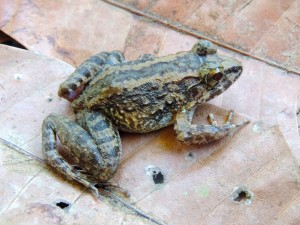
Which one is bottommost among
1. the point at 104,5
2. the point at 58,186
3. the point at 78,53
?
the point at 58,186

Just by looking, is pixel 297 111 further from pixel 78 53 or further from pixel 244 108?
pixel 78 53

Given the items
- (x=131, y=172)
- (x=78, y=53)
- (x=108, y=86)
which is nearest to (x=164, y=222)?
(x=131, y=172)

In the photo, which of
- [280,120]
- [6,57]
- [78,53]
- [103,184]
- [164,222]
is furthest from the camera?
[78,53]

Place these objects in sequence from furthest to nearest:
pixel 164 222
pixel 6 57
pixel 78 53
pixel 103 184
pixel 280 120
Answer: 1. pixel 78 53
2. pixel 6 57
3. pixel 280 120
4. pixel 103 184
5. pixel 164 222

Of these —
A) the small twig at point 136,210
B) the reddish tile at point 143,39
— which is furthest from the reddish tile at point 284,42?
the small twig at point 136,210

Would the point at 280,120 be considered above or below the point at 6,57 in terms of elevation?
above

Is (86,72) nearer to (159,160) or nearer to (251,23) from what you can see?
(159,160)

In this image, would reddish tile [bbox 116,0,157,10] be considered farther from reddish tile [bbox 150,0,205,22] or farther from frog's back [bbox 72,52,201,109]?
frog's back [bbox 72,52,201,109]

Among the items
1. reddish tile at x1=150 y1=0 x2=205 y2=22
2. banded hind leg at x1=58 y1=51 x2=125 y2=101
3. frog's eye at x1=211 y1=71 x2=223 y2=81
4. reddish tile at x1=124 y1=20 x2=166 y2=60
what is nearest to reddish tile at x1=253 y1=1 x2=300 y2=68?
frog's eye at x1=211 y1=71 x2=223 y2=81
